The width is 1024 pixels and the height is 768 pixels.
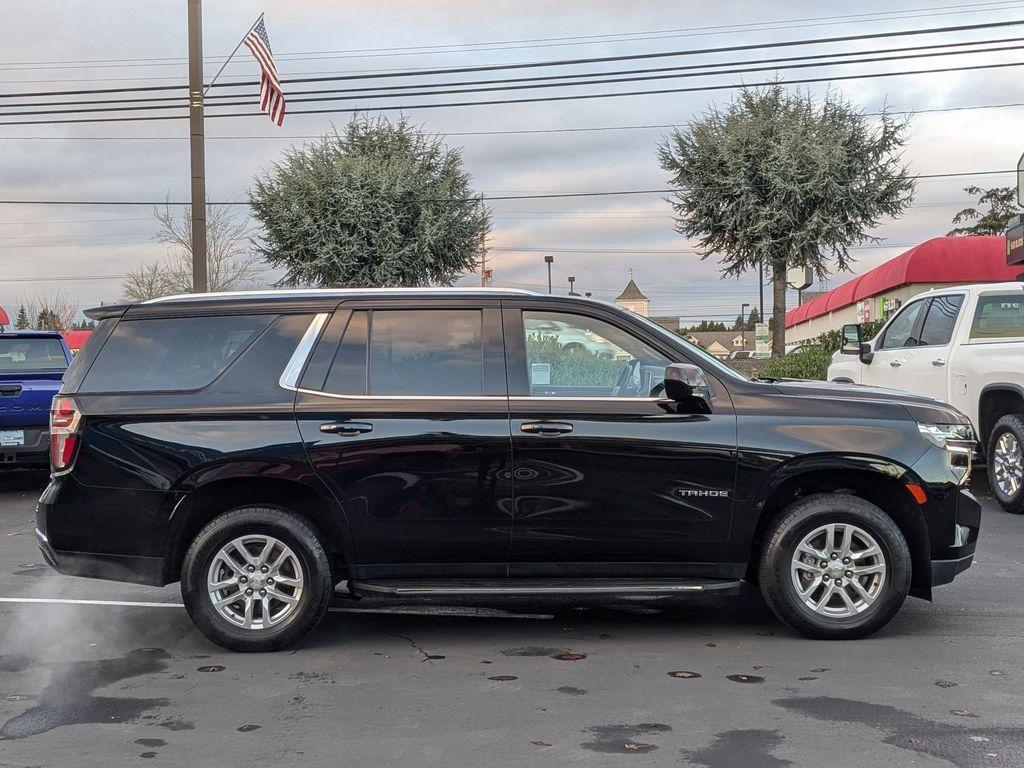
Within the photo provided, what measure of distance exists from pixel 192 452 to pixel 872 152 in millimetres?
26371

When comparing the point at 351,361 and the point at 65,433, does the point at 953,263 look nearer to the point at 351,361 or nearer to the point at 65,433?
the point at 351,361

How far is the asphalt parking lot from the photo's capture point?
14.1ft

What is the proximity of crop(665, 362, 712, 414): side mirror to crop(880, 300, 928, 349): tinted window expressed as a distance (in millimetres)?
6818

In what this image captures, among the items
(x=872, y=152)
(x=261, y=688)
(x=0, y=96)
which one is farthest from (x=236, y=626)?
(x=872, y=152)

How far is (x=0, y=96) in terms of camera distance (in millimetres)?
25859

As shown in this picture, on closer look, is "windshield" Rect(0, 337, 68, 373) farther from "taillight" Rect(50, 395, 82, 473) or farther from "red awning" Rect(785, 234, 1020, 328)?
"red awning" Rect(785, 234, 1020, 328)

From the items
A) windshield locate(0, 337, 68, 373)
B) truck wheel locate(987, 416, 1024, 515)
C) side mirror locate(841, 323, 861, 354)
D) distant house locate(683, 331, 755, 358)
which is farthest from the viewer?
distant house locate(683, 331, 755, 358)

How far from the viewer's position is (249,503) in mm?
5914

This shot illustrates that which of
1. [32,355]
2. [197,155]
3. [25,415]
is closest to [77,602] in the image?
[25,415]

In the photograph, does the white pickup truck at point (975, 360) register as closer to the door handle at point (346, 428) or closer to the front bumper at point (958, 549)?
the front bumper at point (958, 549)

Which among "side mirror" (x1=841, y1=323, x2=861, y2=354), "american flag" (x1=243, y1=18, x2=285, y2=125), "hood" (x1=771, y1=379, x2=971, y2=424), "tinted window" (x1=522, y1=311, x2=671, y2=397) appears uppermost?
"american flag" (x1=243, y1=18, x2=285, y2=125)

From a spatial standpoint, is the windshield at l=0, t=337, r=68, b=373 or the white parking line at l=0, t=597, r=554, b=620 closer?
the white parking line at l=0, t=597, r=554, b=620

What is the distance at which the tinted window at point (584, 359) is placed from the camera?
5.89 meters

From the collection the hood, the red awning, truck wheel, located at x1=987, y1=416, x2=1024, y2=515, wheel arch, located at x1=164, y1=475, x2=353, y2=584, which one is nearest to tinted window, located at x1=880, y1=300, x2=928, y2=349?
truck wheel, located at x1=987, y1=416, x2=1024, y2=515
